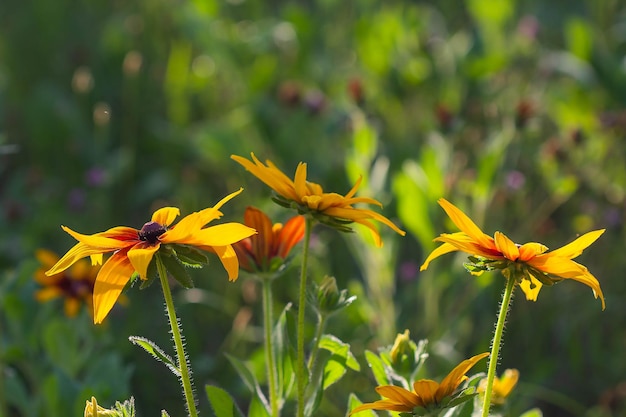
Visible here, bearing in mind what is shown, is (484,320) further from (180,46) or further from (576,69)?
(180,46)

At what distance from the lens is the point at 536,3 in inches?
202

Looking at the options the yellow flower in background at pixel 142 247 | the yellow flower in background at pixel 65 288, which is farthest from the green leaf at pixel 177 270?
the yellow flower in background at pixel 65 288

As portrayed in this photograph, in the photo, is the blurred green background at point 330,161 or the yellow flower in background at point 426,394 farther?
the blurred green background at point 330,161

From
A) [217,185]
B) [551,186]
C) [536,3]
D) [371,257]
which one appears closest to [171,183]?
[217,185]

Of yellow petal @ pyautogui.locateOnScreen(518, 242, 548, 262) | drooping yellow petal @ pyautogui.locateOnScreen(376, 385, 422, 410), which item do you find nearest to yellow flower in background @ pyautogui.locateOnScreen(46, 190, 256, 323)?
drooping yellow petal @ pyautogui.locateOnScreen(376, 385, 422, 410)

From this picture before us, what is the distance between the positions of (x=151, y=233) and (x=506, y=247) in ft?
1.56

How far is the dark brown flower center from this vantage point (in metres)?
1.21

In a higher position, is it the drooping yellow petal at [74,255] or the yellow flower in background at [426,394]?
the drooping yellow petal at [74,255]

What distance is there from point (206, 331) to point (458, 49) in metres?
1.71

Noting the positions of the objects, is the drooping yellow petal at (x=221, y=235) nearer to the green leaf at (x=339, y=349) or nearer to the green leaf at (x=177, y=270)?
the green leaf at (x=177, y=270)

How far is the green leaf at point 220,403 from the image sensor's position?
138 cm

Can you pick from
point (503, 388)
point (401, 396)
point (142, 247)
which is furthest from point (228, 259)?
point (503, 388)

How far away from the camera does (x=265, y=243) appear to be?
1.50 m

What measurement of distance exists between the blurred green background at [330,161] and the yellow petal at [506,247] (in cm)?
103
